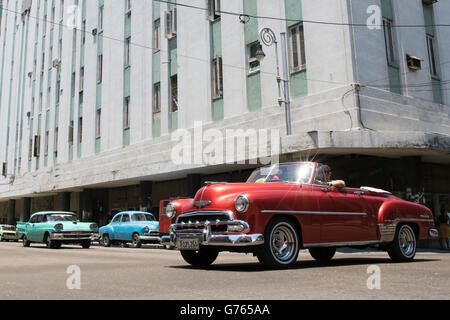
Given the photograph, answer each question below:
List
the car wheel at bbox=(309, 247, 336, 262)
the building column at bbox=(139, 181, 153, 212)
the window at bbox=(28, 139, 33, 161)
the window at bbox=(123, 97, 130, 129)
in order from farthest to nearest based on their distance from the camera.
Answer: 1. the window at bbox=(28, 139, 33, 161)
2. the window at bbox=(123, 97, 130, 129)
3. the building column at bbox=(139, 181, 153, 212)
4. the car wheel at bbox=(309, 247, 336, 262)

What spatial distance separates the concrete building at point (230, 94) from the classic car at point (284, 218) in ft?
22.5

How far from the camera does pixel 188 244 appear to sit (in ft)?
24.1

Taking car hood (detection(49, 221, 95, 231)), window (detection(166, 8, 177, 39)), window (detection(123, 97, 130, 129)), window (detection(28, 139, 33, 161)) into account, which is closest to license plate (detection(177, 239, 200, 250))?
car hood (detection(49, 221, 95, 231))

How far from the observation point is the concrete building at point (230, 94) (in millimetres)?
16797

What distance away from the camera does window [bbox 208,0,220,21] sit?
22.2 meters

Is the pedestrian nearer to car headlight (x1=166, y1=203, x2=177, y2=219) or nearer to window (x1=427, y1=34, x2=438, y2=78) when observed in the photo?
window (x1=427, y1=34, x2=438, y2=78)

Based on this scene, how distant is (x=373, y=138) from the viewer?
15500mm

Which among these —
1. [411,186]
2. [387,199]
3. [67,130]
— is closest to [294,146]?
[411,186]

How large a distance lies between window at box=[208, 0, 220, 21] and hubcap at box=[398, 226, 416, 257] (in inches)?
621

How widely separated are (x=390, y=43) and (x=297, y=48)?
150 inches

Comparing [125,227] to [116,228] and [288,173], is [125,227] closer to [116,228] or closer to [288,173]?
[116,228]

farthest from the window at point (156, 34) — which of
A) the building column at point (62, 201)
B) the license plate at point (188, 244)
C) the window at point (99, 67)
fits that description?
the license plate at point (188, 244)

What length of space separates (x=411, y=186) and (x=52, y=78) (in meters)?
29.8

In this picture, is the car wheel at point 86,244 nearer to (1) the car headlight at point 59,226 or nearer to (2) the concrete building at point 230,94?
(1) the car headlight at point 59,226
